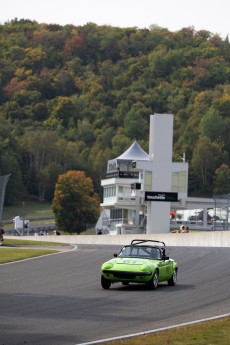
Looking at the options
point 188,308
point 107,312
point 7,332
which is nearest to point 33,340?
point 7,332

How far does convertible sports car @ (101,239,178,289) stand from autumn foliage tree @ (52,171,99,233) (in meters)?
127

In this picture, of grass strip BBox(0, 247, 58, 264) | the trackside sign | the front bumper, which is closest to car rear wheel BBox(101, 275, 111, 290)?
the front bumper

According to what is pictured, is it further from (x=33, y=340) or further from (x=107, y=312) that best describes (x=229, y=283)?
(x=33, y=340)

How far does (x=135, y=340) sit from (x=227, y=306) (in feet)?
23.9

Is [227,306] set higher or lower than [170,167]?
lower

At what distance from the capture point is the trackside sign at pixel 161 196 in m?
112

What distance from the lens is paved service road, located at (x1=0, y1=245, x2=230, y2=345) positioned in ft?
68.2

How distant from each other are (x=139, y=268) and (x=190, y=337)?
10506 mm

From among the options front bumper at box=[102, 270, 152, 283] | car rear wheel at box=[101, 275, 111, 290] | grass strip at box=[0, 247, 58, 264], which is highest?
grass strip at box=[0, 247, 58, 264]

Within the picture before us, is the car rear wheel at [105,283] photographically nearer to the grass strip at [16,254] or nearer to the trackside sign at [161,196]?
the grass strip at [16,254]

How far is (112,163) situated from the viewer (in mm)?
140375

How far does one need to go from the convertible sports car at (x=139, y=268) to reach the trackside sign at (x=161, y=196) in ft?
262

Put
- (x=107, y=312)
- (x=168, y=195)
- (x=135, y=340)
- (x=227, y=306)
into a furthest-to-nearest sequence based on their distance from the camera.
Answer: (x=168, y=195)
(x=227, y=306)
(x=107, y=312)
(x=135, y=340)

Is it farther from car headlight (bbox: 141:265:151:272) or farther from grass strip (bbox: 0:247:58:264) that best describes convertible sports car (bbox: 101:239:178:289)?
grass strip (bbox: 0:247:58:264)
